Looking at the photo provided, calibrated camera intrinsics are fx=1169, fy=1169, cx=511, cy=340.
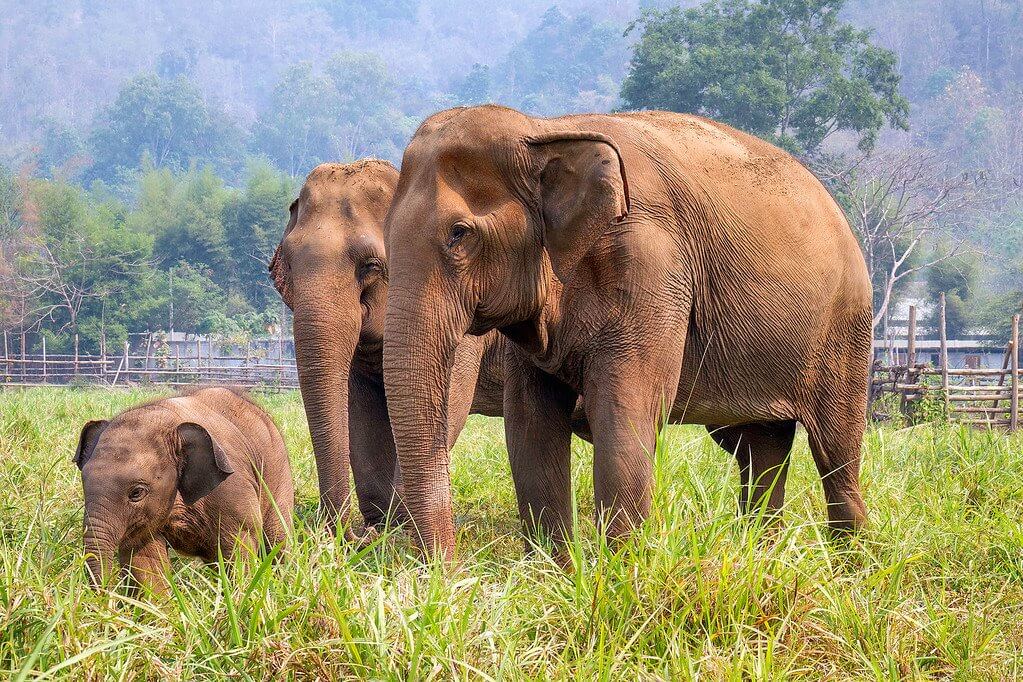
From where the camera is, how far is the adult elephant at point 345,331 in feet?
16.1

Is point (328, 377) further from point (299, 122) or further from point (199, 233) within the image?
point (299, 122)

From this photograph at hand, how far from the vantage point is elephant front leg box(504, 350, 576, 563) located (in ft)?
12.9

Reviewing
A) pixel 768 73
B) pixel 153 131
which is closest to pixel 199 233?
pixel 768 73

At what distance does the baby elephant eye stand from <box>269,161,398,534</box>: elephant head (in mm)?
1238

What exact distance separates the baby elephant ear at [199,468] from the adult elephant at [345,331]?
1.04 m

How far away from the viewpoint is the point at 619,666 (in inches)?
103

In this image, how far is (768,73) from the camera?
31.1 metres

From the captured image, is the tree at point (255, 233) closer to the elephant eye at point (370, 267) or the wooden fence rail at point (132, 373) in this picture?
the wooden fence rail at point (132, 373)

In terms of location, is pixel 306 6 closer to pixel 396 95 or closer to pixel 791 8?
pixel 396 95

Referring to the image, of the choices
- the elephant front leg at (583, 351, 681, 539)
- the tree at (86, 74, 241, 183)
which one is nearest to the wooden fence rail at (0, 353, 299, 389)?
the elephant front leg at (583, 351, 681, 539)

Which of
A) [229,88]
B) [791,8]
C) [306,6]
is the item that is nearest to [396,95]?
[229,88]

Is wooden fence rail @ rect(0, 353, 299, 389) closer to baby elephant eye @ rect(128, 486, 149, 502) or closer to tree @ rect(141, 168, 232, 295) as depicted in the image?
tree @ rect(141, 168, 232, 295)

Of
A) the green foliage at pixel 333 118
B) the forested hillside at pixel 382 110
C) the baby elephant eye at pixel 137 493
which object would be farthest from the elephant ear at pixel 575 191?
the green foliage at pixel 333 118

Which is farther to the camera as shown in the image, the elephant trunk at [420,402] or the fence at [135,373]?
the fence at [135,373]
